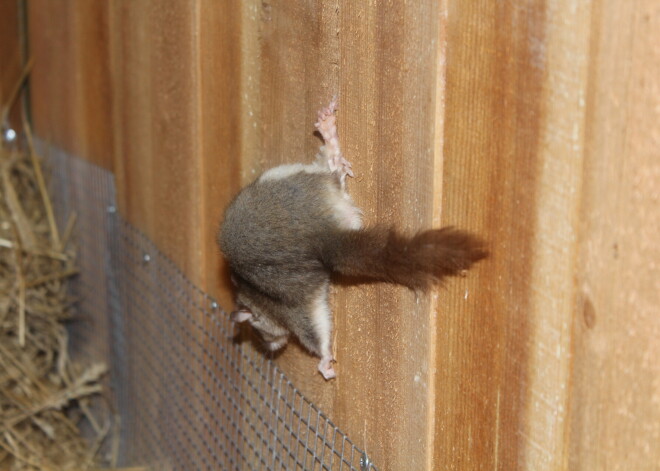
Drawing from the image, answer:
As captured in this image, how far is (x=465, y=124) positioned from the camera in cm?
168

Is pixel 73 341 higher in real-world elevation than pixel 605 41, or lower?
lower

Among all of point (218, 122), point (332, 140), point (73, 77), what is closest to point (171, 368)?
point (218, 122)

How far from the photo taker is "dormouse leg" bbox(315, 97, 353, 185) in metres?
2.20

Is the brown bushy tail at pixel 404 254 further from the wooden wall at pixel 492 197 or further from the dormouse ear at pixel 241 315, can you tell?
the dormouse ear at pixel 241 315

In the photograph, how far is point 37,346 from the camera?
445 centimetres

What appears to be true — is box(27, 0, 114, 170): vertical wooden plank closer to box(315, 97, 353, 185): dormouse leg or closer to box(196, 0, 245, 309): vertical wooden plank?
box(196, 0, 245, 309): vertical wooden plank

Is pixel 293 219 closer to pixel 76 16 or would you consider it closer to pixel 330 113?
pixel 330 113

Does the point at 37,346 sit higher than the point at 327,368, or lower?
lower

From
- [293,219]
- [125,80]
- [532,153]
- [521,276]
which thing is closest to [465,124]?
[532,153]

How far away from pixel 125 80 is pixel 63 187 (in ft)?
4.22

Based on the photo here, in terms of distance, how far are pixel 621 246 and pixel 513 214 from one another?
247mm

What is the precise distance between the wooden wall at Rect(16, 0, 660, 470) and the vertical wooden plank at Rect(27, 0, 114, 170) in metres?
1.46

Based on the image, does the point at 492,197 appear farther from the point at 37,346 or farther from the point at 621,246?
the point at 37,346

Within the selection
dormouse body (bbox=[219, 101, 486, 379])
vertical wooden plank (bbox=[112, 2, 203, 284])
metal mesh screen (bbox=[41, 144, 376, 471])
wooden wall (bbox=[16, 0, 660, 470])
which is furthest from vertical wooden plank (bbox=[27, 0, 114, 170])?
dormouse body (bbox=[219, 101, 486, 379])
